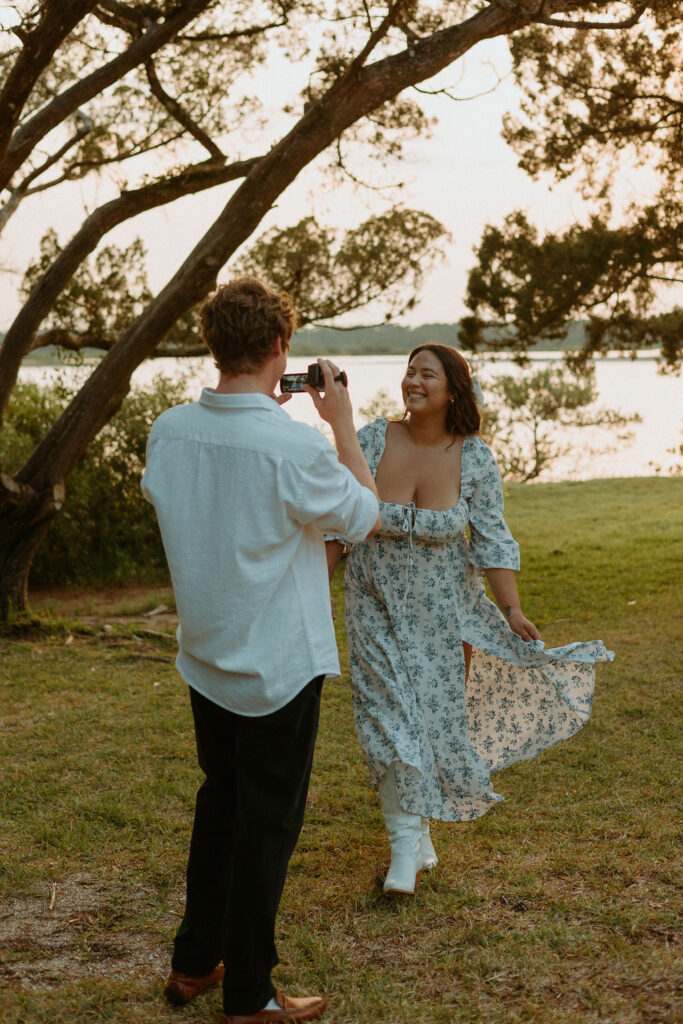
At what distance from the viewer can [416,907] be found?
3.42m

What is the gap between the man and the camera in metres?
2.44

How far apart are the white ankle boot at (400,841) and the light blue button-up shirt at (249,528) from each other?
1153 mm

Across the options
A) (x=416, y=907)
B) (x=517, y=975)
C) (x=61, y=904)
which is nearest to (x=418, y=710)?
(x=416, y=907)

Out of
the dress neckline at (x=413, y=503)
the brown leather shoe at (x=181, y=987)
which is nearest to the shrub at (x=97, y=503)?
the dress neckline at (x=413, y=503)

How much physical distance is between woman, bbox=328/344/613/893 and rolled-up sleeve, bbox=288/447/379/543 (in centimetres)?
93

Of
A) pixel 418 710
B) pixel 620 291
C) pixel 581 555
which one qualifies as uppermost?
pixel 620 291

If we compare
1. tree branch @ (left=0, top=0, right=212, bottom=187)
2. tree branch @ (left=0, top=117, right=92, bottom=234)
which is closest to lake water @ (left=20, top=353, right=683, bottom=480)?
tree branch @ (left=0, top=117, right=92, bottom=234)

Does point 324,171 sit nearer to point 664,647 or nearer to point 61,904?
point 664,647

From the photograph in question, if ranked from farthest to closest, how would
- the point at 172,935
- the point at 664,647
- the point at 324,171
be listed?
the point at 324,171 < the point at 664,647 < the point at 172,935

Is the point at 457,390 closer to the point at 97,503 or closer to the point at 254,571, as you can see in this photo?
the point at 254,571

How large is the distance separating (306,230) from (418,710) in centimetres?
676

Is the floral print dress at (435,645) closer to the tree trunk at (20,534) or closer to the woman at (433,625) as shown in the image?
the woman at (433,625)

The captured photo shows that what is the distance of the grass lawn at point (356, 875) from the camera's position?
2896 mm

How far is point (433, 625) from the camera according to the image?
143 inches
